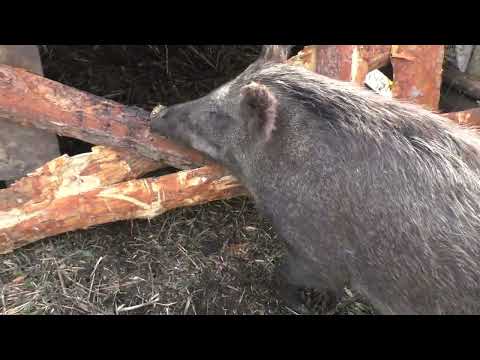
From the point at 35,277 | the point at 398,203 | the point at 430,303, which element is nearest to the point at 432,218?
the point at 398,203

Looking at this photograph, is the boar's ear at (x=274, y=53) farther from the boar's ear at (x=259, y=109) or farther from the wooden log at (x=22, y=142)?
the wooden log at (x=22, y=142)

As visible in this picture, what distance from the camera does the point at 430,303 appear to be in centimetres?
291

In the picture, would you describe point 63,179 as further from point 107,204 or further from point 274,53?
point 274,53

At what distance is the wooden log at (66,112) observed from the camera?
3258mm

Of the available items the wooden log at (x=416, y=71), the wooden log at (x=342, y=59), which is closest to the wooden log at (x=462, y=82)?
the wooden log at (x=416, y=71)

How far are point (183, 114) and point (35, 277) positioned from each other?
1.36 metres

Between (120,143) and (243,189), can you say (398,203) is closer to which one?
(243,189)

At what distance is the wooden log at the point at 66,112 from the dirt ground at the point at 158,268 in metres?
0.69

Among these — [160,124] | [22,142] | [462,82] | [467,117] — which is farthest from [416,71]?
[22,142]

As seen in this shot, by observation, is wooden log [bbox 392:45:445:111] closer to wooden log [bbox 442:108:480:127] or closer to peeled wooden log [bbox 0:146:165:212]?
wooden log [bbox 442:108:480:127]

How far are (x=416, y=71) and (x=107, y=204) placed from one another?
7.72 feet

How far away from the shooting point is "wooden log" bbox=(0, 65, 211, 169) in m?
3.26

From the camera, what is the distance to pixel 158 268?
3.60 meters
